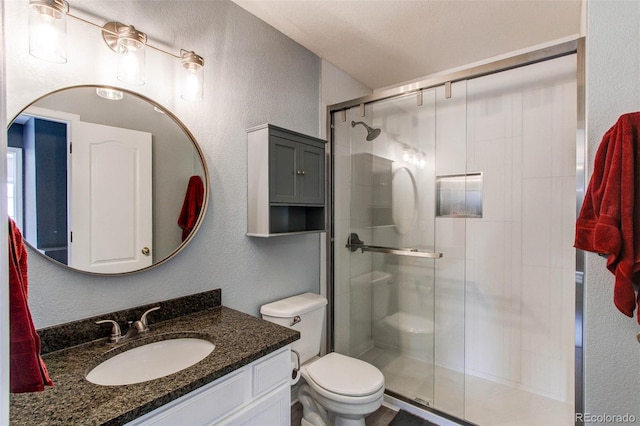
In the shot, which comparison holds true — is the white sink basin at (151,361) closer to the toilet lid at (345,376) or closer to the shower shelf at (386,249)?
the toilet lid at (345,376)

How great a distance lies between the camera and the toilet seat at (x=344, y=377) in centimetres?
153

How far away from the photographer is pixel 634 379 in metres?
1.15

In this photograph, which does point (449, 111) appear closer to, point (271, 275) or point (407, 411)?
point (271, 275)

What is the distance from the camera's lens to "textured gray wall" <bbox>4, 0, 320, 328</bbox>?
106 cm

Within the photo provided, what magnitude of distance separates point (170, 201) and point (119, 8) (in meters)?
0.80

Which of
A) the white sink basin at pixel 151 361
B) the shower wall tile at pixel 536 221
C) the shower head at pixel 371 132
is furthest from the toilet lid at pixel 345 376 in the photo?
the shower head at pixel 371 132

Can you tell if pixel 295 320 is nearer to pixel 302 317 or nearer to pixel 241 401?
pixel 302 317

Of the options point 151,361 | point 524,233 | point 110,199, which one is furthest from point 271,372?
point 524,233

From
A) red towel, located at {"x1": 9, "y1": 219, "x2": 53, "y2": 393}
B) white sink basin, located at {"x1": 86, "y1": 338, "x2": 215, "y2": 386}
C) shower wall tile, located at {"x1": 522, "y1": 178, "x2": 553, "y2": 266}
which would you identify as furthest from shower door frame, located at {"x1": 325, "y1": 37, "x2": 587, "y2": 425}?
red towel, located at {"x1": 9, "y1": 219, "x2": 53, "y2": 393}

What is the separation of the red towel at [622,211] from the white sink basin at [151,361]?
149 centimetres

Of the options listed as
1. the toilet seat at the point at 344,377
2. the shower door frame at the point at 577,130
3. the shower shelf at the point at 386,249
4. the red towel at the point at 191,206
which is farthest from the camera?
the shower shelf at the point at 386,249

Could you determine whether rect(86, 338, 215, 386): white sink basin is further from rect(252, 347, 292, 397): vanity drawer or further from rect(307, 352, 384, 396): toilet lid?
rect(307, 352, 384, 396): toilet lid

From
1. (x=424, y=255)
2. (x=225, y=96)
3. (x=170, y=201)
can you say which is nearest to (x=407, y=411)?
(x=424, y=255)

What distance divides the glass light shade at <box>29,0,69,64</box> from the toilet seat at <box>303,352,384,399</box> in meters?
1.79
